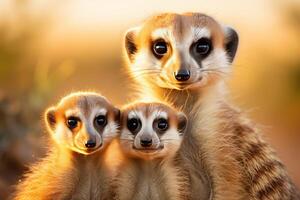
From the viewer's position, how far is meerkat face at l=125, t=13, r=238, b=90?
632cm

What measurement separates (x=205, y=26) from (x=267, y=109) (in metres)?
8.57

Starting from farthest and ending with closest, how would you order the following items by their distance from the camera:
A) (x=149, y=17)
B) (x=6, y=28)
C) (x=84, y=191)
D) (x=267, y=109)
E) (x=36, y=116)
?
(x=267, y=109) < (x=6, y=28) < (x=36, y=116) < (x=149, y=17) < (x=84, y=191)

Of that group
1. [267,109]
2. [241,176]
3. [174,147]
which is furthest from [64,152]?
[267,109]

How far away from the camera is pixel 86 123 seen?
20.5ft

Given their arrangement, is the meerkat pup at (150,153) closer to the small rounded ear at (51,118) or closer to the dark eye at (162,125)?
the dark eye at (162,125)

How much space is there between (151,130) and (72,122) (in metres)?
0.49

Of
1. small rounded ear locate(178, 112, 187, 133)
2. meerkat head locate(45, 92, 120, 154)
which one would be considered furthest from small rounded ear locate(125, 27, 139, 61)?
small rounded ear locate(178, 112, 187, 133)

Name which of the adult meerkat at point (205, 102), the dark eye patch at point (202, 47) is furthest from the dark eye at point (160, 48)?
the dark eye patch at point (202, 47)

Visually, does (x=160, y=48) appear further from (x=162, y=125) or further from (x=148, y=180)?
(x=148, y=180)

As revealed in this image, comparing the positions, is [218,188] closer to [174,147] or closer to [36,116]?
[174,147]

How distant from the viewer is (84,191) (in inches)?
249

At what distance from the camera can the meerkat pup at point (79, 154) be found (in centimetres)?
628

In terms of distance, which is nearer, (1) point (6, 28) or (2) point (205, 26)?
(2) point (205, 26)

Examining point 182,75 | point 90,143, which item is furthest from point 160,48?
point 90,143
